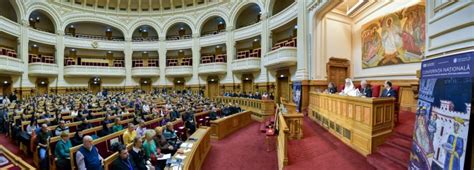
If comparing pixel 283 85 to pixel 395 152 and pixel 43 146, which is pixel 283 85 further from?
pixel 43 146

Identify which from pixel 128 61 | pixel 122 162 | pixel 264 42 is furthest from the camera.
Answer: pixel 128 61

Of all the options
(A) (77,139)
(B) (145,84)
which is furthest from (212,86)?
(A) (77,139)

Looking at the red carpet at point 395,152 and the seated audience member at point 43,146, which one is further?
the seated audience member at point 43,146

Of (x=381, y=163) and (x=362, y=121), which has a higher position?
(x=362, y=121)

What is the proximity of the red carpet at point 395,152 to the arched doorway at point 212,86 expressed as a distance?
45.2 feet

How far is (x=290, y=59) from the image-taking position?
10.7 m

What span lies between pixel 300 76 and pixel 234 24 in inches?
318

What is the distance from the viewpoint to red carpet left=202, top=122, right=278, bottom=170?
4312 mm

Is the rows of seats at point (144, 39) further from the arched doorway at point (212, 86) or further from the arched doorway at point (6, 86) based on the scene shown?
the arched doorway at point (6, 86)

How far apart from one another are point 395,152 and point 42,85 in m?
19.8

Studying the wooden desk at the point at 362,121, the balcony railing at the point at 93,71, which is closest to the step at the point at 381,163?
the wooden desk at the point at 362,121

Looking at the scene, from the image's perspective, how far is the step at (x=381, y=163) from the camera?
3.23m

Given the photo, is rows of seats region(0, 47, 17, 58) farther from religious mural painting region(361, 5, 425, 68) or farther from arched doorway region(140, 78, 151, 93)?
religious mural painting region(361, 5, 425, 68)

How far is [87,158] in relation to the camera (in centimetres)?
306
